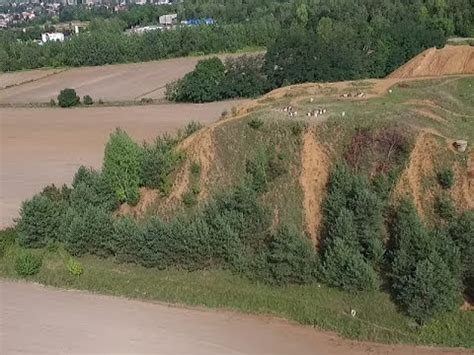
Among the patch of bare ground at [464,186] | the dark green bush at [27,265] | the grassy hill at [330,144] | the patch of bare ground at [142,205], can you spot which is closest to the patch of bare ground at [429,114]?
the grassy hill at [330,144]

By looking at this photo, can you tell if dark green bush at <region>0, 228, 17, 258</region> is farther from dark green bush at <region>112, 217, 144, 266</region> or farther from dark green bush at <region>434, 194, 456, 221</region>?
dark green bush at <region>434, 194, 456, 221</region>

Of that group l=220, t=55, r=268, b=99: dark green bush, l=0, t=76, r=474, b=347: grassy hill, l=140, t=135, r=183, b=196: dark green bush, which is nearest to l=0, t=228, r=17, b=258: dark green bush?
l=0, t=76, r=474, b=347: grassy hill

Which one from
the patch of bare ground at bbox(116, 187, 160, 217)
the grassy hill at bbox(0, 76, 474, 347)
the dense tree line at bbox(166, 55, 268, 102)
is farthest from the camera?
the dense tree line at bbox(166, 55, 268, 102)

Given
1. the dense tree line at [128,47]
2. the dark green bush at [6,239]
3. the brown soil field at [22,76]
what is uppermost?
the dense tree line at [128,47]

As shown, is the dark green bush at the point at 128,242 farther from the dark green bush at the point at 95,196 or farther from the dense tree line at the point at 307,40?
the dense tree line at the point at 307,40

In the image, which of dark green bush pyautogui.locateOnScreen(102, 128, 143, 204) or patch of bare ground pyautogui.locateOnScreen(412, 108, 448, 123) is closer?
patch of bare ground pyautogui.locateOnScreen(412, 108, 448, 123)

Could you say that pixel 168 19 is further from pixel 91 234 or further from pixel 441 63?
pixel 91 234

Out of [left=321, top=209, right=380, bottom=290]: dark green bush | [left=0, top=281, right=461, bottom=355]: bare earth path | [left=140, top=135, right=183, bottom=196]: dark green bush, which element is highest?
[left=140, top=135, right=183, bottom=196]: dark green bush
